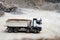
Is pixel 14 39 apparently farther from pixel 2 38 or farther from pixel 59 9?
pixel 59 9

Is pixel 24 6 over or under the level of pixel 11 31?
over

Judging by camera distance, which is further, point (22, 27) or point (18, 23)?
point (18, 23)

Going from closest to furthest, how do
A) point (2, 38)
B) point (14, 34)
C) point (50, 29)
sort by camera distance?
point (2, 38)
point (14, 34)
point (50, 29)

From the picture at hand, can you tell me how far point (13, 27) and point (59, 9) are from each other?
1388cm

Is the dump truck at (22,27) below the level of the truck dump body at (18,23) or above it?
below

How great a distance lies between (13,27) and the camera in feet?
55.9

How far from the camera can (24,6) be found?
31.4 metres

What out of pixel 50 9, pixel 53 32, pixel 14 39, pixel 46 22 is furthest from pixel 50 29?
pixel 50 9

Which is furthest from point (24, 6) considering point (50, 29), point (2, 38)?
point (2, 38)

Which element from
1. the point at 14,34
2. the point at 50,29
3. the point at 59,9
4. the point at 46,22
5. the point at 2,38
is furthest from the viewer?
the point at 59,9

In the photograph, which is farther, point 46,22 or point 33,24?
point 46,22

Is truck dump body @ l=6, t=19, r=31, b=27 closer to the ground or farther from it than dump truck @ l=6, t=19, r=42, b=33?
farther from it

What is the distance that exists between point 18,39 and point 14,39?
1.80 feet

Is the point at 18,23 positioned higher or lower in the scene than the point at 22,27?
higher
